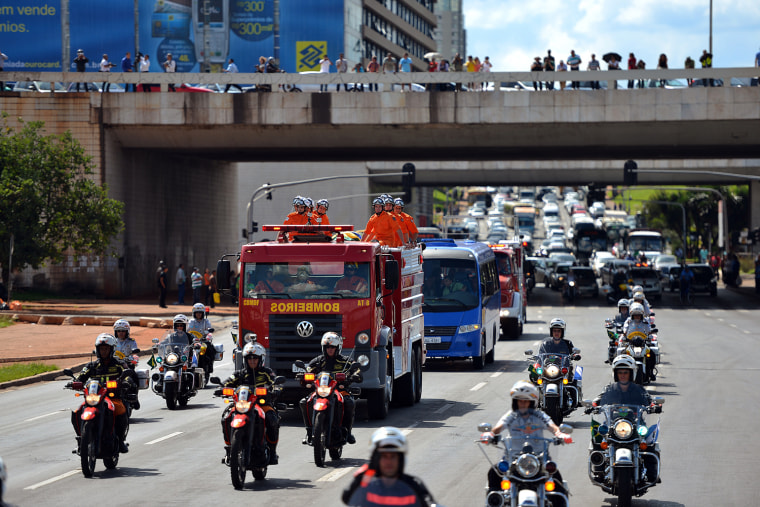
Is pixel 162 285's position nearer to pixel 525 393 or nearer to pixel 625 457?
→ pixel 625 457

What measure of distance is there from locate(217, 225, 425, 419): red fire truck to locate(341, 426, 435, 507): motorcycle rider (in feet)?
33.3

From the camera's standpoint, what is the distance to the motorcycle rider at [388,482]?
696cm

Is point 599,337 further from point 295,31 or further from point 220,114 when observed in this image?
point 295,31

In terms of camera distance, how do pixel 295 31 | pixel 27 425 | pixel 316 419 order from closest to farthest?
pixel 316 419, pixel 27 425, pixel 295 31

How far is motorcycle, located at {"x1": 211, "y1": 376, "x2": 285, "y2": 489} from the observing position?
40.2ft

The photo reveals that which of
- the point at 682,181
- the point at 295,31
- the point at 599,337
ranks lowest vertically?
the point at 599,337

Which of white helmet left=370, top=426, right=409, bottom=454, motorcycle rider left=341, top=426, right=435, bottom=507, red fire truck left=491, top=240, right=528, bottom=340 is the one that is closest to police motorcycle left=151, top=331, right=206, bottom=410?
motorcycle rider left=341, top=426, right=435, bottom=507

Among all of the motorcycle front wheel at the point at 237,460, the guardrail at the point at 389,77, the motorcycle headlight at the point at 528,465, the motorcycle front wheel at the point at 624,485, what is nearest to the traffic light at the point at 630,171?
the guardrail at the point at 389,77

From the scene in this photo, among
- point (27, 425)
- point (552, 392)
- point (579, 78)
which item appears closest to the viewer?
point (552, 392)

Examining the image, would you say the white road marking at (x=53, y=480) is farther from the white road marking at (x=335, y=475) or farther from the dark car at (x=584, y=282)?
the dark car at (x=584, y=282)

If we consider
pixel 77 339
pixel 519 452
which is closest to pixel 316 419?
pixel 519 452

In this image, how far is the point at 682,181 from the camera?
7875 centimetres

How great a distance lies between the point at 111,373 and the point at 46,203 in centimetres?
3439

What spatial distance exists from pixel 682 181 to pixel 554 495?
7190cm
